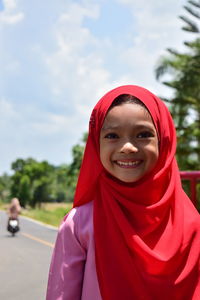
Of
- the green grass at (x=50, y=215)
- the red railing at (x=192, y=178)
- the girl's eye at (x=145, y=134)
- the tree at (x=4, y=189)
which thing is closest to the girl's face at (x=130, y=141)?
the girl's eye at (x=145, y=134)

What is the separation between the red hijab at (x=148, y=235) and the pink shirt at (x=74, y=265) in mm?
37

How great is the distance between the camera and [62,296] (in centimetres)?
157

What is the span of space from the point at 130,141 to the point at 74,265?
1.53 ft

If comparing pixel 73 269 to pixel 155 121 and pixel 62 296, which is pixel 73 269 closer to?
pixel 62 296

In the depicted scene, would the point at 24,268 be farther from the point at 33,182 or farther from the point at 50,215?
the point at 33,182

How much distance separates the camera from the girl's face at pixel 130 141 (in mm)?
1602

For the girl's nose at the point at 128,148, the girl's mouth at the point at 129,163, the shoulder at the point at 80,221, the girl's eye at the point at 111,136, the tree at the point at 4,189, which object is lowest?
the tree at the point at 4,189

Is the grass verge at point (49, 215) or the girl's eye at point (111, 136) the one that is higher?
the girl's eye at point (111, 136)

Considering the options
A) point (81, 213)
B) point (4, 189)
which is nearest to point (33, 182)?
point (4, 189)

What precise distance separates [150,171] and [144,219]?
0.60 ft

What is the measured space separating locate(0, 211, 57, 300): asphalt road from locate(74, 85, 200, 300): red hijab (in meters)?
3.91

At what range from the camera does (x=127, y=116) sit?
1605mm

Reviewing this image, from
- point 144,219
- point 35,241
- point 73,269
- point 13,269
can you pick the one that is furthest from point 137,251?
point 35,241

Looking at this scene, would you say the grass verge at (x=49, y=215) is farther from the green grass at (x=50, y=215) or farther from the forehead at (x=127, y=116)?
the forehead at (x=127, y=116)
